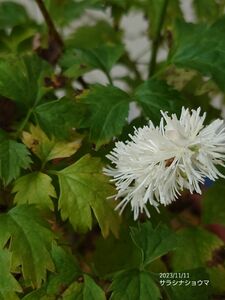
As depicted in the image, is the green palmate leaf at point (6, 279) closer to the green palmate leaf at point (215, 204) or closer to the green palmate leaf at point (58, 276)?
the green palmate leaf at point (58, 276)

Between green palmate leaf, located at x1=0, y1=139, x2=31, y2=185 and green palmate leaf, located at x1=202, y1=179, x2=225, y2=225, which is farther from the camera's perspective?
green palmate leaf, located at x1=202, y1=179, x2=225, y2=225

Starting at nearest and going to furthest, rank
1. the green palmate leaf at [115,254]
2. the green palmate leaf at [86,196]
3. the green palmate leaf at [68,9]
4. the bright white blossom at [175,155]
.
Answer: the bright white blossom at [175,155] < the green palmate leaf at [86,196] < the green palmate leaf at [115,254] < the green palmate leaf at [68,9]

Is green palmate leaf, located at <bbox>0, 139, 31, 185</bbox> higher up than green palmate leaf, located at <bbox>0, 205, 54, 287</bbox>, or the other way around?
green palmate leaf, located at <bbox>0, 139, 31, 185</bbox>

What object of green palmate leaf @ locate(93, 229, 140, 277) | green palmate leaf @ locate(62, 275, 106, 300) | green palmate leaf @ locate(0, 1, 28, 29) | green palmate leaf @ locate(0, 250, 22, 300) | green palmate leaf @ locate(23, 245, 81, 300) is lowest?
green palmate leaf @ locate(93, 229, 140, 277)

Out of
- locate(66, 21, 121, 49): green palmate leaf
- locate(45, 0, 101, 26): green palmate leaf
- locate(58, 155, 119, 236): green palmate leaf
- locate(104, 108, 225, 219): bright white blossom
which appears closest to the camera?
locate(104, 108, 225, 219): bright white blossom

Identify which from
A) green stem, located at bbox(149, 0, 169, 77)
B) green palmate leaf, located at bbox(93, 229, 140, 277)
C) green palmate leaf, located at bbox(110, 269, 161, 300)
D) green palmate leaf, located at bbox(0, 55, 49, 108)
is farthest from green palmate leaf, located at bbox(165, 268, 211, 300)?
green stem, located at bbox(149, 0, 169, 77)

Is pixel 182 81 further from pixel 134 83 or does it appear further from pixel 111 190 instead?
pixel 111 190

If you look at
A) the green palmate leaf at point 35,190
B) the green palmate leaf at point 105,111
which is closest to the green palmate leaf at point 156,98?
the green palmate leaf at point 105,111

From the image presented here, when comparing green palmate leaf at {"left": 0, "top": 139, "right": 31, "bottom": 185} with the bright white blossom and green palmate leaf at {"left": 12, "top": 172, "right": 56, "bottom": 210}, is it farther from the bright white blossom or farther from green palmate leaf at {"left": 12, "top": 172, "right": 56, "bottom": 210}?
the bright white blossom
